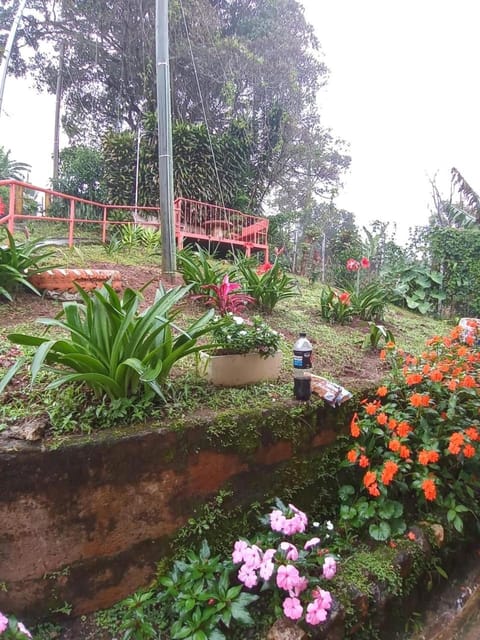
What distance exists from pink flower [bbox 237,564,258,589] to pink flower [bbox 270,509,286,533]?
0.17 metres

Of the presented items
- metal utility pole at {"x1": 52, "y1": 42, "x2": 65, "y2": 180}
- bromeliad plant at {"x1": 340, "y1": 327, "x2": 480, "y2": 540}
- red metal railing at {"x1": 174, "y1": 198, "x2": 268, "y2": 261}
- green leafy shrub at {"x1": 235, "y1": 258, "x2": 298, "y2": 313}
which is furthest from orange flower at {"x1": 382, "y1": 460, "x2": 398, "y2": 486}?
metal utility pole at {"x1": 52, "y1": 42, "x2": 65, "y2": 180}

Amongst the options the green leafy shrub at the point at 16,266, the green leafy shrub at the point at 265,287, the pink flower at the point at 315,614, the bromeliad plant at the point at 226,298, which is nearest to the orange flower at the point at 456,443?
the pink flower at the point at 315,614

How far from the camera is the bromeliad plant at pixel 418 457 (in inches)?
61.7

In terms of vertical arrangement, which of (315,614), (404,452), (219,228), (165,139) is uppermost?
(165,139)

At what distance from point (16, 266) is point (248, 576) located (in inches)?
98.4

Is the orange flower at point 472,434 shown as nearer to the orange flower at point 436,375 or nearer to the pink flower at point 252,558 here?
the orange flower at point 436,375

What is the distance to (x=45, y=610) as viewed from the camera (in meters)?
1.22

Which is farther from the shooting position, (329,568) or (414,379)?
(414,379)

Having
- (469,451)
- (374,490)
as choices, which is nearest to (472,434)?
(469,451)

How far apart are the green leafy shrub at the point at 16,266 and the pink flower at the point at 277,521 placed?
2.18 m

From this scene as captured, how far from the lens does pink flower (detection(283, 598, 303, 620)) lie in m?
1.16

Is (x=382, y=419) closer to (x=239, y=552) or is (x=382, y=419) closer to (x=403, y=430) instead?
(x=403, y=430)

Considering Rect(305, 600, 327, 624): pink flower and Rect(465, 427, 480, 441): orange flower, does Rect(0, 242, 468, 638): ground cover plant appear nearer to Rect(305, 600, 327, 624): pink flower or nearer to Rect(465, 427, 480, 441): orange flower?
Rect(305, 600, 327, 624): pink flower

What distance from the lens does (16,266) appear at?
2662mm
